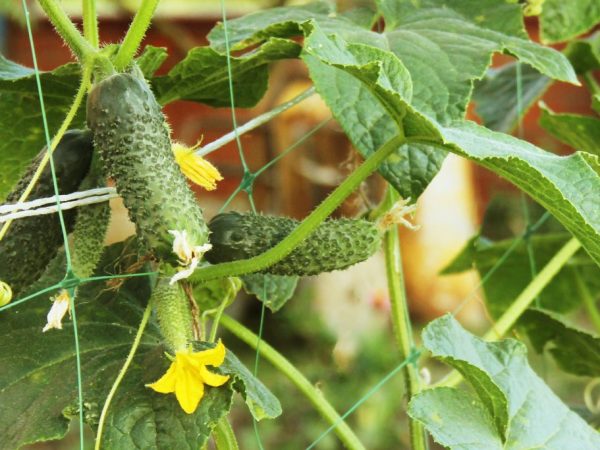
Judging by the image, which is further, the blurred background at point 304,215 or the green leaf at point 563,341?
the blurred background at point 304,215

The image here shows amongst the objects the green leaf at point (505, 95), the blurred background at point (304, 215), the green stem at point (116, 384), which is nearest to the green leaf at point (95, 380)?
the green stem at point (116, 384)

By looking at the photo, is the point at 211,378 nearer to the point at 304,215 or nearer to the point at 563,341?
the point at 563,341

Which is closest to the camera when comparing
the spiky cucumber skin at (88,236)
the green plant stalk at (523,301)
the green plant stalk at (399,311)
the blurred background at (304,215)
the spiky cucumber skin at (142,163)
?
the spiky cucumber skin at (142,163)

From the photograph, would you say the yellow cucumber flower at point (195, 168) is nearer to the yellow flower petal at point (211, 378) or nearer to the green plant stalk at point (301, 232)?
the green plant stalk at point (301, 232)

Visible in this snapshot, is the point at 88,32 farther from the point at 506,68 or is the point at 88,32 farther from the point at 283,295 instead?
the point at 506,68

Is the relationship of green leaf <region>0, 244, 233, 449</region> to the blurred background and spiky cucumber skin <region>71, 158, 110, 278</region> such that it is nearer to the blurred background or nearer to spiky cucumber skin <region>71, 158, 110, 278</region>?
spiky cucumber skin <region>71, 158, 110, 278</region>

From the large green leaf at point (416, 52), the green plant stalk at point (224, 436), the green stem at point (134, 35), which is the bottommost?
the green plant stalk at point (224, 436)
